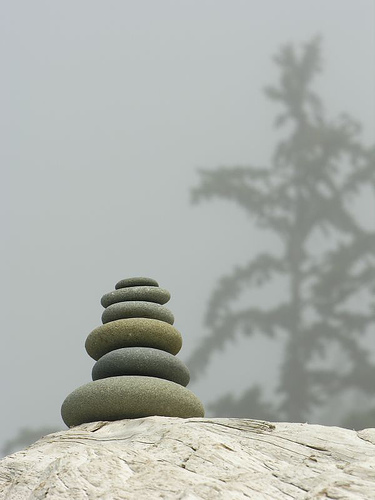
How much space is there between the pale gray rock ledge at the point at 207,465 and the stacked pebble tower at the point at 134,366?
2.60ft

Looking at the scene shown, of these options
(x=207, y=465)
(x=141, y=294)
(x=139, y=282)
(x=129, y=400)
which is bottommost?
(x=207, y=465)

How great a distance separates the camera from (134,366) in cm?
440

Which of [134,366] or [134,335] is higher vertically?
[134,335]

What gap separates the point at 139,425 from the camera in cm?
346

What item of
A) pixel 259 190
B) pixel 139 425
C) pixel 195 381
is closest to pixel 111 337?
pixel 139 425

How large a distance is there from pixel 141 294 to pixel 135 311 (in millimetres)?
215

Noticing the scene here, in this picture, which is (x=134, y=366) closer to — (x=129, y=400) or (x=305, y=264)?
(x=129, y=400)

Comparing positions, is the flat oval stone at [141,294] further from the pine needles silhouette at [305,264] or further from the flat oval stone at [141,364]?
the pine needles silhouette at [305,264]

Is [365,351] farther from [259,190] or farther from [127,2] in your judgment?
[127,2]

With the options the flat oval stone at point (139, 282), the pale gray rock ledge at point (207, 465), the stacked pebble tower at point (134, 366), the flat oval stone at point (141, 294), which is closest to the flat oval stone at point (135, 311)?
the stacked pebble tower at point (134, 366)

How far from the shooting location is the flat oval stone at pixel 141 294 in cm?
502

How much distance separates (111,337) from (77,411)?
65 cm

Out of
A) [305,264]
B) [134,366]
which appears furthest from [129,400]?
[305,264]

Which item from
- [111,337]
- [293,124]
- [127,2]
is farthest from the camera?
[127,2]
